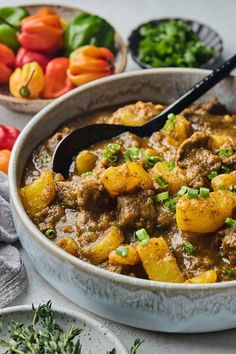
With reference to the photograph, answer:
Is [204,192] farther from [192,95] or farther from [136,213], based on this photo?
[192,95]

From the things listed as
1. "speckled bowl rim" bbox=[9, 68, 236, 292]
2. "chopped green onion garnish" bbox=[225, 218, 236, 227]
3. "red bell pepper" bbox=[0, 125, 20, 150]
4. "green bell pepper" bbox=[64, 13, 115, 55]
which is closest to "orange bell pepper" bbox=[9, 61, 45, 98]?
"red bell pepper" bbox=[0, 125, 20, 150]

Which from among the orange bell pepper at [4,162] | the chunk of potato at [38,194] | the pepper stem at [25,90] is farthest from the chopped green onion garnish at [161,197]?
the pepper stem at [25,90]

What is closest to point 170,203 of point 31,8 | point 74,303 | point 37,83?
point 74,303

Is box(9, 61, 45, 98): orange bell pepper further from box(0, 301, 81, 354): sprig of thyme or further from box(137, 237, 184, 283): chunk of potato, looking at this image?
box(0, 301, 81, 354): sprig of thyme

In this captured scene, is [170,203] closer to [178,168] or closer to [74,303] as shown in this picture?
[178,168]

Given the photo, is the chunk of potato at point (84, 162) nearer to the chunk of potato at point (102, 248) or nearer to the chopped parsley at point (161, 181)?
the chopped parsley at point (161, 181)

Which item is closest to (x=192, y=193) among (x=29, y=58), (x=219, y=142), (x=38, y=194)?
(x=219, y=142)
